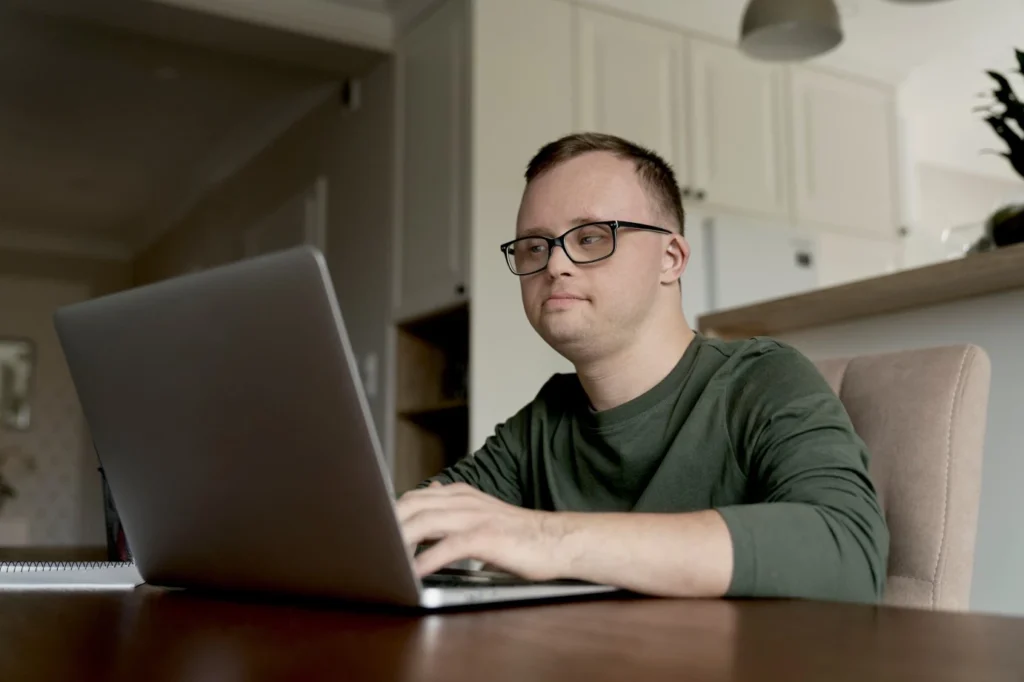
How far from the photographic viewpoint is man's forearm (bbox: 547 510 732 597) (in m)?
0.71

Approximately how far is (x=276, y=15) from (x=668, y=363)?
255cm

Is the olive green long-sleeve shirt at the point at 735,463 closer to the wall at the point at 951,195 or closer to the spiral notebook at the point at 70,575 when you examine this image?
the spiral notebook at the point at 70,575

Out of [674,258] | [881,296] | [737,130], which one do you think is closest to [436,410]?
[737,130]

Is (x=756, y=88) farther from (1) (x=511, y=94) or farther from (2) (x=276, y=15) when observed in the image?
(2) (x=276, y=15)

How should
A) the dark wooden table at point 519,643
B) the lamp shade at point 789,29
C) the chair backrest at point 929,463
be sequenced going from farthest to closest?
the lamp shade at point 789,29 → the chair backrest at point 929,463 → the dark wooden table at point 519,643

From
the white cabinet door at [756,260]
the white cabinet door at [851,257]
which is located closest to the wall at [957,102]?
the white cabinet door at [851,257]

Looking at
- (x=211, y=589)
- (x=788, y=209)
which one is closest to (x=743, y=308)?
(x=211, y=589)

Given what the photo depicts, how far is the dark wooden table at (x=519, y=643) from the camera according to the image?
42cm

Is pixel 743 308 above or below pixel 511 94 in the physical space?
below

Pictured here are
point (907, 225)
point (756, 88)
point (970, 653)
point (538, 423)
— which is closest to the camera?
point (970, 653)

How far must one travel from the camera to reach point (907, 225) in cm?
408

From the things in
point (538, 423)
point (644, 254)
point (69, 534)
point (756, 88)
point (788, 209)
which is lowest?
point (69, 534)

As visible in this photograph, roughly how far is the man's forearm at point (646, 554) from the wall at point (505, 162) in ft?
6.83

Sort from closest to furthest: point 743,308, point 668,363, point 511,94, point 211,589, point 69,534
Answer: point 211,589
point 668,363
point 743,308
point 511,94
point 69,534
